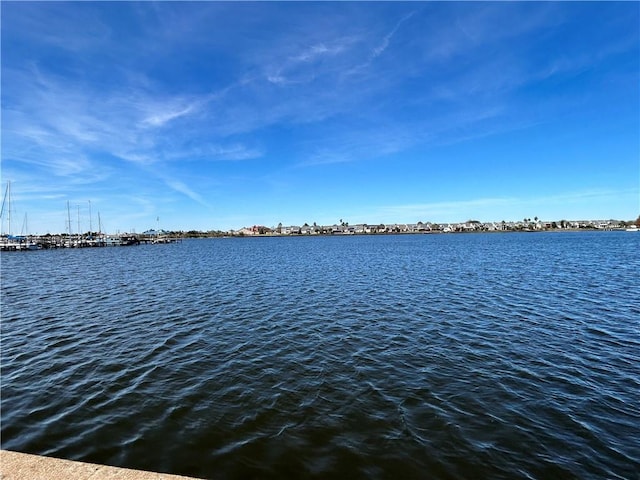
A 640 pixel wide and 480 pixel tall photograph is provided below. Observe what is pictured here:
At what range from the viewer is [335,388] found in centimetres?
1151

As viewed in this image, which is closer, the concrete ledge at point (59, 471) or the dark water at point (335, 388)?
the concrete ledge at point (59, 471)

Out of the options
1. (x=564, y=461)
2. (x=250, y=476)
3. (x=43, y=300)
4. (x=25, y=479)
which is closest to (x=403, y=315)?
(x=564, y=461)

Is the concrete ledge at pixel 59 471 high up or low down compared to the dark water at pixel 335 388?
up

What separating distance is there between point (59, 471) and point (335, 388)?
800cm

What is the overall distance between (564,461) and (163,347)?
16.0m

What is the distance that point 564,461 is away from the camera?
7.81 m

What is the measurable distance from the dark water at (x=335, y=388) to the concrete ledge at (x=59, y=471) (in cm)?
246

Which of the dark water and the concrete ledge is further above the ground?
the concrete ledge

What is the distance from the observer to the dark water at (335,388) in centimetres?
800

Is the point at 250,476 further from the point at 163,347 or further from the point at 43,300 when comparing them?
the point at 43,300

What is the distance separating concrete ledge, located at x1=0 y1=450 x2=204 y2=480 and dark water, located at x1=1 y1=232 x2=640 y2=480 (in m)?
2.46

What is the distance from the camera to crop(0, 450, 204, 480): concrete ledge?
5238 mm

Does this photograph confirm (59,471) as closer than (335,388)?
Yes

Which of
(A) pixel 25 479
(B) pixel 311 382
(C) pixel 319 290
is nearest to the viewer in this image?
(A) pixel 25 479
